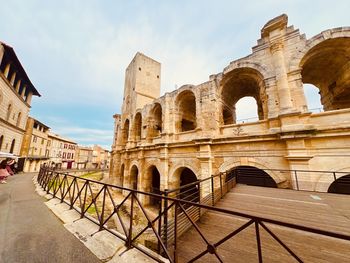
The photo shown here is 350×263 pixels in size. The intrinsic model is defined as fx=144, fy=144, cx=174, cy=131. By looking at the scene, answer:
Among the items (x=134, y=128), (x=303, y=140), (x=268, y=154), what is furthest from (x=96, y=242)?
(x=134, y=128)

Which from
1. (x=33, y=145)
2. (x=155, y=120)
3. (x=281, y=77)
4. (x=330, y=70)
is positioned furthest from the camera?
(x=33, y=145)

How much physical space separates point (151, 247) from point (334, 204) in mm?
5592

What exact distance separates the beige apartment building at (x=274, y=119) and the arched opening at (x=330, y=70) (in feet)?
0.13

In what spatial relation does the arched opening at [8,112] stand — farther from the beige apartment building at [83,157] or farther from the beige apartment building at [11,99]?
the beige apartment building at [83,157]

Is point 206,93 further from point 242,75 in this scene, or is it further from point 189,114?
point 189,114

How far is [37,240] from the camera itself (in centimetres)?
317

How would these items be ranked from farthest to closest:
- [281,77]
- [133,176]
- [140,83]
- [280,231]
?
[140,83] < [133,176] < [281,77] < [280,231]

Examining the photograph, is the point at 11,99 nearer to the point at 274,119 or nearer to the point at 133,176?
the point at 133,176

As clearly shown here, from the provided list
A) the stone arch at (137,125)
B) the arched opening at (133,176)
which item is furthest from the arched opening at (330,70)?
the arched opening at (133,176)

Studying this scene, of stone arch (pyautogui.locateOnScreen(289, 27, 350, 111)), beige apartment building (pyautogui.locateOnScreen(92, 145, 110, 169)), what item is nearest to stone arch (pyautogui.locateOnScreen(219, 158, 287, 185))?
stone arch (pyautogui.locateOnScreen(289, 27, 350, 111))

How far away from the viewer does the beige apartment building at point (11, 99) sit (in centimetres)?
1406

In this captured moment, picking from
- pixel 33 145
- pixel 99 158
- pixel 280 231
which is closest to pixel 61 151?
pixel 33 145

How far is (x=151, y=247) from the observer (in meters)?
2.88

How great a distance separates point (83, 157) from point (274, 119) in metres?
54.4
